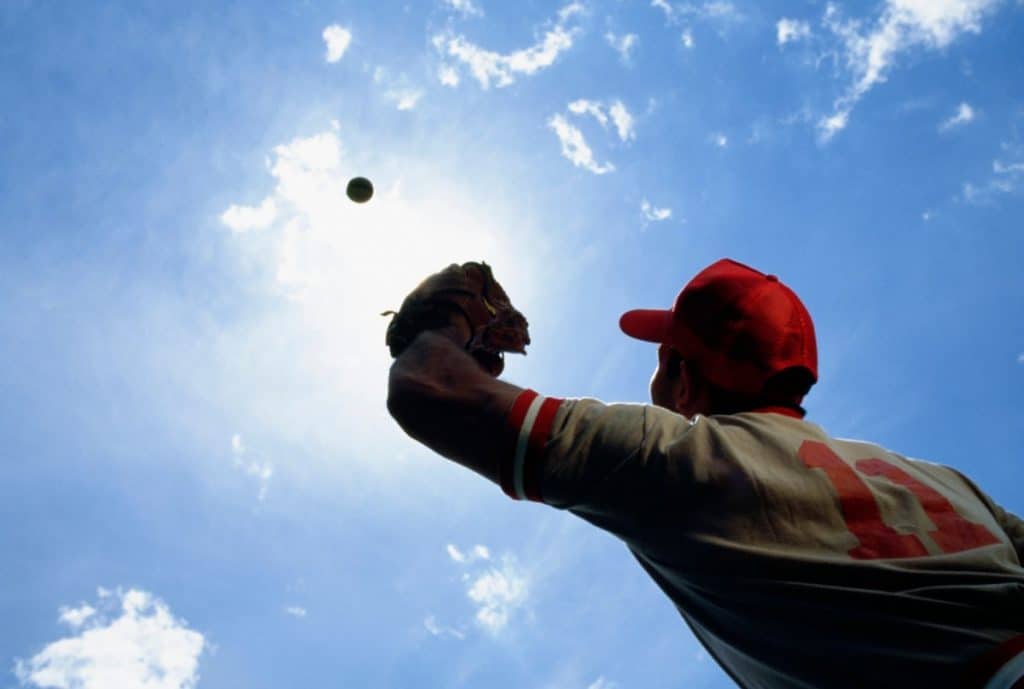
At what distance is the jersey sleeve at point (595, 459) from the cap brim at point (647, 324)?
4.58 feet

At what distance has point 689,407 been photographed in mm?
3473

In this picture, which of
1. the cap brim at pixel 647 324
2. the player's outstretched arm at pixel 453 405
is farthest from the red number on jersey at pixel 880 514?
the cap brim at pixel 647 324

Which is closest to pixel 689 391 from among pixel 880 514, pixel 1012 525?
pixel 880 514

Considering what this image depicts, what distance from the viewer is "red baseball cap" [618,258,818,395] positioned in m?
3.22

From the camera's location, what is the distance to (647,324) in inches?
160

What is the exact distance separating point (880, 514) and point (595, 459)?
1.00 metres

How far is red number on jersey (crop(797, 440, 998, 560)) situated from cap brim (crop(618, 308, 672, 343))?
133 centimetres

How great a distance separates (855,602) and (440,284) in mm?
2236

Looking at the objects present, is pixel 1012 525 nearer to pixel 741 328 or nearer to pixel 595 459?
pixel 741 328

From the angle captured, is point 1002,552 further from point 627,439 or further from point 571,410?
point 571,410

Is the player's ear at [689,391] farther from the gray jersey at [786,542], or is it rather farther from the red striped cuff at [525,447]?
the red striped cuff at [525,447]

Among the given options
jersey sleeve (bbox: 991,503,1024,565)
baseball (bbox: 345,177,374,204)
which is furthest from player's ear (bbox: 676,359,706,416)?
baseball (bbox: 345,177,374,204)

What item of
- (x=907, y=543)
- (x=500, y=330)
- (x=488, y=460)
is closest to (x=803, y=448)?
(x=907, y=543)

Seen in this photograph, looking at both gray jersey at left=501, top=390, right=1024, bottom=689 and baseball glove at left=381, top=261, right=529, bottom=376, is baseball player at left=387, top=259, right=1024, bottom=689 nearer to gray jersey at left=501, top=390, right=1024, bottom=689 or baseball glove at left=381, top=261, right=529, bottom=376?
gray jersey at left=501, top=390, right=1024, bottom=689
